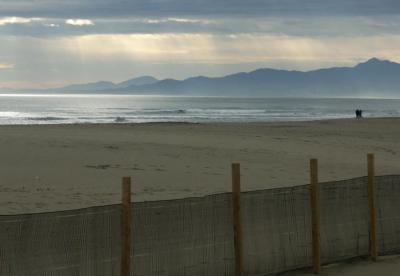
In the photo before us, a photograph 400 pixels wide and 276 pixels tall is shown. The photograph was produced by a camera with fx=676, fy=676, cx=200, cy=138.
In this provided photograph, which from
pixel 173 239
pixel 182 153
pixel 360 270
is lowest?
pixel 360 270

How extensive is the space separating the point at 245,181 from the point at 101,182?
3543 millimetres

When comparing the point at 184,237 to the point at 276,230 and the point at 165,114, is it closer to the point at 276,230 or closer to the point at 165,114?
the point at 276,230

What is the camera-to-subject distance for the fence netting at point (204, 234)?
691cm

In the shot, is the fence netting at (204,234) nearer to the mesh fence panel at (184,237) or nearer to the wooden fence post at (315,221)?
the mesh fence panel at (184,237)

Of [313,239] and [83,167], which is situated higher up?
[83,167]

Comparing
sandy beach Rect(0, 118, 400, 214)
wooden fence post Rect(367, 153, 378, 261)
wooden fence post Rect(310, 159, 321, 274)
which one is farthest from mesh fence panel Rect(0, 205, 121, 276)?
sandy beach Rect(0, 118, 400, 214)

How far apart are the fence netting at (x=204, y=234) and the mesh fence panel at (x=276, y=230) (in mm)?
13

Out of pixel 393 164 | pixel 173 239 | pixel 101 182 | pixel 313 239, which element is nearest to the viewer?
pixel 173 239

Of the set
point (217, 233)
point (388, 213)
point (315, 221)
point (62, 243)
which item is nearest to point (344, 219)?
point (315, 221)

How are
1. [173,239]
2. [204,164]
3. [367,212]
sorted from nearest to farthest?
[173,239] < [367,212] < [204,164]

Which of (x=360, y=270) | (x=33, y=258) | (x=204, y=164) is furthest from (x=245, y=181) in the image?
(x=33, y=258)

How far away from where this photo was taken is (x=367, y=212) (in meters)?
9.77

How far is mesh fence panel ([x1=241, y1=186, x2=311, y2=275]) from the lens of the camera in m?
8.48

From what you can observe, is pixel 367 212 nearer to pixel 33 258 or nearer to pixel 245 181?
pixel 33 258
